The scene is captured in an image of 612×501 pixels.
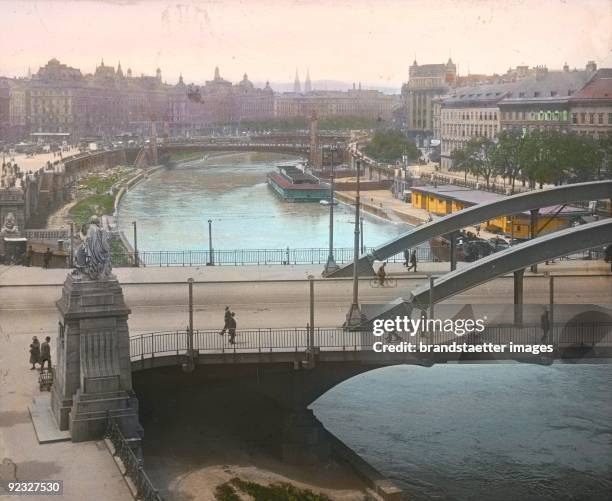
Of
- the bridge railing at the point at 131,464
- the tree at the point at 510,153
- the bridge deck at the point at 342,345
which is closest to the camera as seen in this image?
the bridge railing at the point at 131,464

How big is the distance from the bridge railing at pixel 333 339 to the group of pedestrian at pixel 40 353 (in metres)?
1.05

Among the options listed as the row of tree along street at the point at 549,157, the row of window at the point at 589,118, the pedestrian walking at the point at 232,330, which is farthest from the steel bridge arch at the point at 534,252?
the row of window at the point at 589,118

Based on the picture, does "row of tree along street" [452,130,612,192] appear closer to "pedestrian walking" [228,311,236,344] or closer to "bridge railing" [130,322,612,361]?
"bridge railing" [130,322,612,361]

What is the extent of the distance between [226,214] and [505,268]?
985 inches

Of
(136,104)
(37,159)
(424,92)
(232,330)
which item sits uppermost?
(424,92)

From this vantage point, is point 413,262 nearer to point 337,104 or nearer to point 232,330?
point 232,330

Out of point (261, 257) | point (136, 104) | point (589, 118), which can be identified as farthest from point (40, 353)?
point (136, 104)

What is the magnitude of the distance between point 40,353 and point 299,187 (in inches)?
1273

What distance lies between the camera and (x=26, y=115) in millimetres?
52594

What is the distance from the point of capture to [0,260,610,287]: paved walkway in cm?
2098

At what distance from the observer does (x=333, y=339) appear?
15391 millimetres

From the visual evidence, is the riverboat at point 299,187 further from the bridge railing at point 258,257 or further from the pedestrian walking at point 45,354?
the pedestrian walking at point 45,354

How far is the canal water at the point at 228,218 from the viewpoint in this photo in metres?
33.2

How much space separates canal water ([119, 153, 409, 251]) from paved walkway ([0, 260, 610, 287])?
8.94 metres
